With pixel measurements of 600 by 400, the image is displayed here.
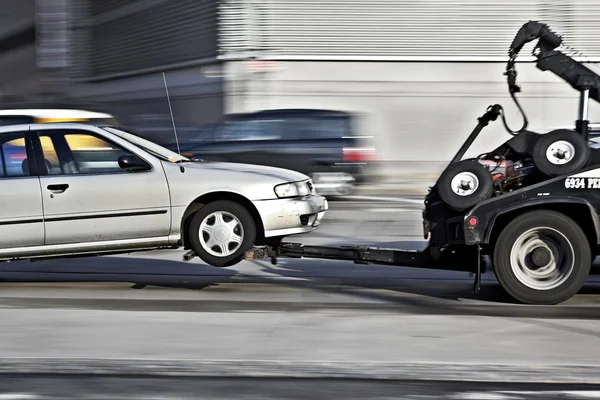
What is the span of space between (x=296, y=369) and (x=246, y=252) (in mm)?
2999

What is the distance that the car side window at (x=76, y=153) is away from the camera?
30.5 feet

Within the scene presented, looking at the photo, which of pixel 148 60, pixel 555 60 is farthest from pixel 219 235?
pixel 148 60

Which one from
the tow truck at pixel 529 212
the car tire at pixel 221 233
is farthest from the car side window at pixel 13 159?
the tow truck at pixel 529 212

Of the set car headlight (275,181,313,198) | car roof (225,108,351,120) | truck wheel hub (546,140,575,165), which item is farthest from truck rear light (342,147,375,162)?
truck wheel hub (546,140,575,165)

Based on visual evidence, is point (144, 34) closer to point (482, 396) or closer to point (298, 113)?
point (298, 113)

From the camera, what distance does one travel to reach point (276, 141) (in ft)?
60.0

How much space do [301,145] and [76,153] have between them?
8969mm

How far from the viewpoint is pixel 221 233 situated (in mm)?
9203

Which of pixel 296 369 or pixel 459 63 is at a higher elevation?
pixel 459 63

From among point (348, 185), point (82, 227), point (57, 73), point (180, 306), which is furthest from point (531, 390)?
point (57, 73)

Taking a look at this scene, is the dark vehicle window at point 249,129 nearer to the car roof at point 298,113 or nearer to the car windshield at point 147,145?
the car roof at point 298,113

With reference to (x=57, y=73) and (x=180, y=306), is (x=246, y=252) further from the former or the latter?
(x=57, y=73)

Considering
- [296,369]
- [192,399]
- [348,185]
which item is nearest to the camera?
[192,399]

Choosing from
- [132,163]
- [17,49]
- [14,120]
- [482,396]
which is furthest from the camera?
[17,49]
